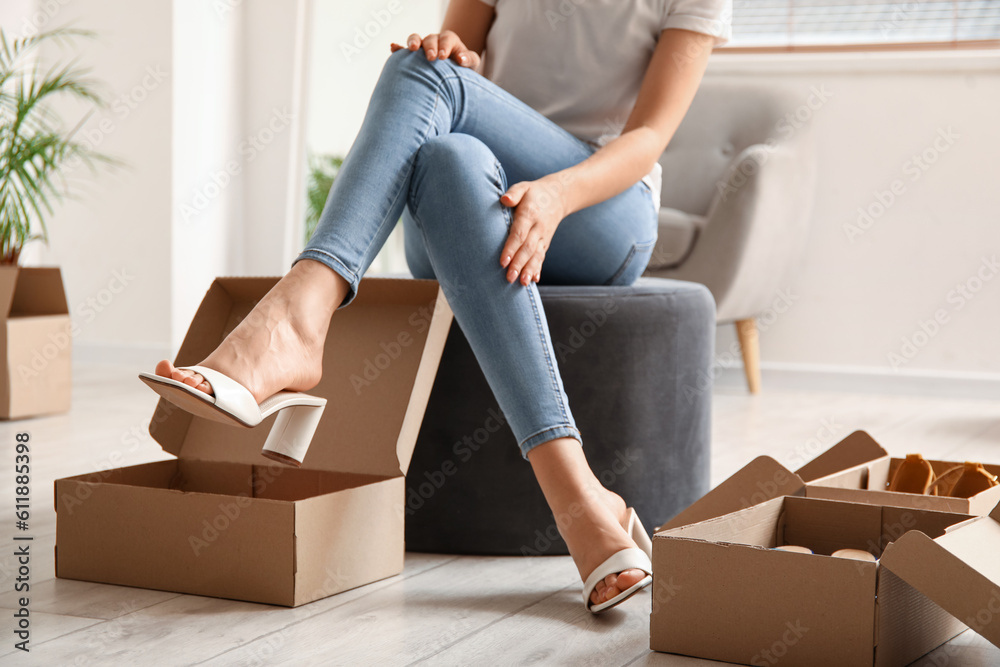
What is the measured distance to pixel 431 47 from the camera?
1133mm

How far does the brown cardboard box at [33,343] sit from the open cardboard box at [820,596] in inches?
70.3

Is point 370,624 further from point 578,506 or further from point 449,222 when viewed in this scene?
point 449,222

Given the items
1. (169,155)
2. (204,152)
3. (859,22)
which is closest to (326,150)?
(204,152)

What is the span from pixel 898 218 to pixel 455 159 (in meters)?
2.20

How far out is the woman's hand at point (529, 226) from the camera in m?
1.04

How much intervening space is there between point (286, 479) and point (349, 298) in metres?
0.29

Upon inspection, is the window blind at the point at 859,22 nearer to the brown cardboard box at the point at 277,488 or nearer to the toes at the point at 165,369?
the brown cardboard box at the point at 277,488

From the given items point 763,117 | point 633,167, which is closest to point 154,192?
point 763,117

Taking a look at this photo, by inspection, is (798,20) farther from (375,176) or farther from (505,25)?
(375,176)

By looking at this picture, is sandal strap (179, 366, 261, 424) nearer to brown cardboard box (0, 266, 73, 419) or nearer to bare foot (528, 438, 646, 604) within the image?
bare foot (528, 438, 646, 604)
